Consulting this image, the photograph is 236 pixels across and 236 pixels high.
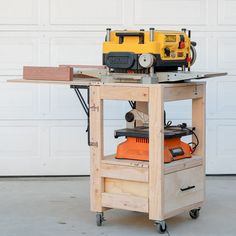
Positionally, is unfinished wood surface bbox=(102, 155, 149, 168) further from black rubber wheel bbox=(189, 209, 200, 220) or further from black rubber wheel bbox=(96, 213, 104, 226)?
black rubber wheel bbox=(189, 209, 200, 220)

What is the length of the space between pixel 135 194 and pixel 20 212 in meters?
1.07

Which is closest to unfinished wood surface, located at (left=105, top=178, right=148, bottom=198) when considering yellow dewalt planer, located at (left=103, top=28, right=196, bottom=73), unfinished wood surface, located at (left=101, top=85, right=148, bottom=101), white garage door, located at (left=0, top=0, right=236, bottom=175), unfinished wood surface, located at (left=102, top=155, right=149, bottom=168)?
unfinished wood surface, located at (left=102, top=155, right=149, bottom=168)

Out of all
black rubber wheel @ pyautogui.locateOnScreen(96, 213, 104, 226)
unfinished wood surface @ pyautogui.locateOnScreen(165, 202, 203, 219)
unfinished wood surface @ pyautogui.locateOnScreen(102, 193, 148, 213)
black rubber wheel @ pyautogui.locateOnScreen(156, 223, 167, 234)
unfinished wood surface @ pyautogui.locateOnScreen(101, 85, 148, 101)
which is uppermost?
unfinished wood surface @ pyautogui.locateOnScreen(101, 85, 148, 101)

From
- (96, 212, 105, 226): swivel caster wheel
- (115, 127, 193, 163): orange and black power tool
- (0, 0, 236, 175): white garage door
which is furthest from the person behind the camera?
(0, 0, 236, 175): white garage door

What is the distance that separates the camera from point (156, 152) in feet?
18.0

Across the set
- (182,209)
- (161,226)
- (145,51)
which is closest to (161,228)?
(161,226)

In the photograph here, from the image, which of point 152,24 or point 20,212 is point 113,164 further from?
point 152,24

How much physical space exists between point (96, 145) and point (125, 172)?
0.98ft

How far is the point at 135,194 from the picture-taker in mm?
5633

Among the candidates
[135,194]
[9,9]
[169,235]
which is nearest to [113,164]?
[135,194]

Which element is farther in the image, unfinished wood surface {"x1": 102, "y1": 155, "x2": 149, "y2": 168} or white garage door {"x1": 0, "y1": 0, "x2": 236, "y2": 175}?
white garage door {"x1": 0, "y1": 0, "x2": 236, "y2": 175}

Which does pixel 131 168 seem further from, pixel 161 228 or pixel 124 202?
pixel 161 228

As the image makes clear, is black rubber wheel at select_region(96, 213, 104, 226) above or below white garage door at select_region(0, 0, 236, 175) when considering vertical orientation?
below

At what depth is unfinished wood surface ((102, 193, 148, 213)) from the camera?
5582mm
